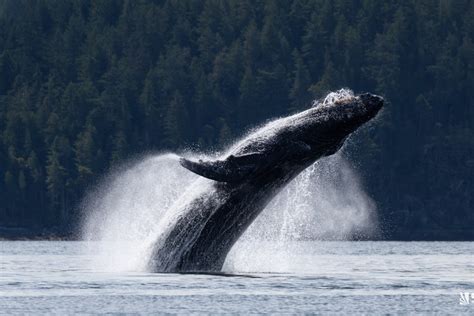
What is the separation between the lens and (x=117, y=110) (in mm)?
155375

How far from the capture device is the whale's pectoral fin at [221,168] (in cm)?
3412

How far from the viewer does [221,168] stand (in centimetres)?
A: 3478

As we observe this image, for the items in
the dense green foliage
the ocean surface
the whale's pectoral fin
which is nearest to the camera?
the ocean surface

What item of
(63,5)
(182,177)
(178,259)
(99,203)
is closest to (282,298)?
(178,259)

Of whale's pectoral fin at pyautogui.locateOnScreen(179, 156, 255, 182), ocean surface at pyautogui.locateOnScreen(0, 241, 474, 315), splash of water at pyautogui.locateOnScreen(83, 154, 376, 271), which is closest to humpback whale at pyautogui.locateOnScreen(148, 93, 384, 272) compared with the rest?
whale's pectoral fin at pyautogui.locateOnScreen(179, 156, 255, 182)

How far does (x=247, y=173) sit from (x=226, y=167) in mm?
742

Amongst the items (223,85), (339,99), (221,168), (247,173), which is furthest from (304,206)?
(221,168)

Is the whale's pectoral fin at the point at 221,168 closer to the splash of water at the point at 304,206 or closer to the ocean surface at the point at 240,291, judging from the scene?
the ocean surface at the point at 240,291

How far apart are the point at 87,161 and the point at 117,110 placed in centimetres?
1530

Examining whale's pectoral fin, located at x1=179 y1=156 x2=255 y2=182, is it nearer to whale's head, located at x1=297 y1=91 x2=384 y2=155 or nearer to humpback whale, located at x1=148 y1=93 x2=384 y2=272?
humpback whale, located at x1=148 y1=93 x2=384 y2=272

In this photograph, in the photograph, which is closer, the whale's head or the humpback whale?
the whale's head

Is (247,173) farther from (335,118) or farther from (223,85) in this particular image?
(223,85)

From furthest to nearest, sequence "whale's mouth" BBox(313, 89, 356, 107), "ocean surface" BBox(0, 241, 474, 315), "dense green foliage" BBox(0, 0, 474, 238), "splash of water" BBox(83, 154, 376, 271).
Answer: "dense green foliage" BBox(0, 0, 474, 238), "splash of water" BBox(83, 154, 376, 271), "whale's mouth" BBox(313, 89, 356, 107), "ocean surface" BBox(0, 241, 474, 315)

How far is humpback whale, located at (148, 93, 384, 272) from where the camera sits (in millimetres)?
34875
